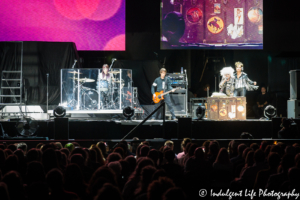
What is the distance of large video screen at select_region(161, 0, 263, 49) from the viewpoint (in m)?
13.2

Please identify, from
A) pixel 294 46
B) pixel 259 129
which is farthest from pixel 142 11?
pixel 259 129

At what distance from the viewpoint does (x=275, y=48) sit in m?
14.1

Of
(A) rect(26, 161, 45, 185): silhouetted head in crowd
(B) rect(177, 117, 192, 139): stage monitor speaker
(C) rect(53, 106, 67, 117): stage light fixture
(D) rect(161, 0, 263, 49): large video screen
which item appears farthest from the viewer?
(D) rect(161, 0, 263, 49): large video screen

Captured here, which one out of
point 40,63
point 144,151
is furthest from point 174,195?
point 40,63

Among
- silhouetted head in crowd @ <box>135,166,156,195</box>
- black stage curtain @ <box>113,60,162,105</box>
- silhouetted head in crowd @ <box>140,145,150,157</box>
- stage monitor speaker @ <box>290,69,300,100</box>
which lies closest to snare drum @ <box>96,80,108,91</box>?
black stage curtain @ <box>113,60,162,105</box>

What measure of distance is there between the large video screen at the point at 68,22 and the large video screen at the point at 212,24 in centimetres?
201

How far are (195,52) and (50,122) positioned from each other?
7.83m

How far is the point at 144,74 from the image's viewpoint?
1446 centimetres

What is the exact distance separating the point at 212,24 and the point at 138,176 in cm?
1097

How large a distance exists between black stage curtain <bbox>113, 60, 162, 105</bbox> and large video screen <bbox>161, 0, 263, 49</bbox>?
4.35ft

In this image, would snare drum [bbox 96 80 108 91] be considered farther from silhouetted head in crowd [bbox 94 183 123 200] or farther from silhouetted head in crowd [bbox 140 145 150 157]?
silhouetted head in crowd [bbox 94 183 123 200]

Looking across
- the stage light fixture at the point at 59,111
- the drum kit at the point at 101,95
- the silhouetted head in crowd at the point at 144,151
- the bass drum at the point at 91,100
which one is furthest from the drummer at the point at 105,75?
the silhouetted head in crowd at the point at 144,151

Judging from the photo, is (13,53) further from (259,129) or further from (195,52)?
(259,129)

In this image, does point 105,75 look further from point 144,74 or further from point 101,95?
point 144,74
